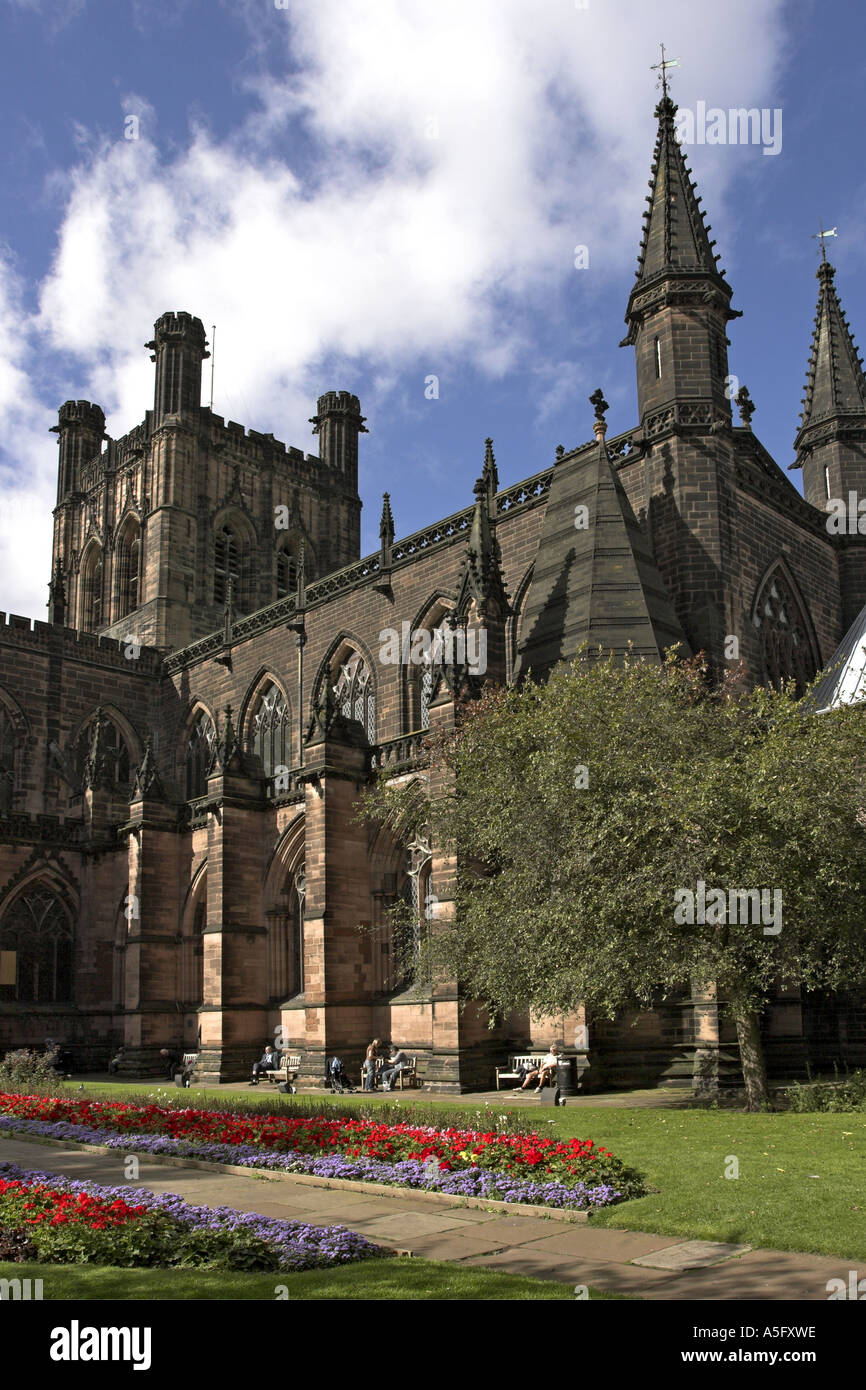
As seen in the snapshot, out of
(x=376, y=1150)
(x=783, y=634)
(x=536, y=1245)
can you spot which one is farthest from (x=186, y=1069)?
(x=536, y=1245)

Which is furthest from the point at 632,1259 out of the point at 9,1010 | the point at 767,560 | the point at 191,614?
the point at 191,614

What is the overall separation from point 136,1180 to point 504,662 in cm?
1590

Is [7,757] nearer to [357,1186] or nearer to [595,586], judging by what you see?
[595,586]

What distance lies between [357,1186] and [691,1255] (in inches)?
185

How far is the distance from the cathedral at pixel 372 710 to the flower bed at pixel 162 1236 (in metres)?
13.4

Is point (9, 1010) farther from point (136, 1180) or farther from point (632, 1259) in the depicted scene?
point (632, 1259)

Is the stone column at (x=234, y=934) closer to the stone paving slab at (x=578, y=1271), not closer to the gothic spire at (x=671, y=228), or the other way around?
the gothic spire at (x=671, y=228)

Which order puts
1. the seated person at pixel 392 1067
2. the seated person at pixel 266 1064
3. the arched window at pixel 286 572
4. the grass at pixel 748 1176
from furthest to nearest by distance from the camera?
the arched window at pixel 286 572 → the seated person at pixel 266 1064 → the seated person at pixel 392 1067 → the grass at pixel 748 1176

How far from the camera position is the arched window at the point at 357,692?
3603 cm

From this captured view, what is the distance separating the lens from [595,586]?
2608 cm

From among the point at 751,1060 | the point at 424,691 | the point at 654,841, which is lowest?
the point at 751,1060

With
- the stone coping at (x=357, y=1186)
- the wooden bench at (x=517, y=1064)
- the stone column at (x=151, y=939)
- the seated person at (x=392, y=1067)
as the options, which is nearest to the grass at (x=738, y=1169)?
the stone coping at (x=357, y=1186)

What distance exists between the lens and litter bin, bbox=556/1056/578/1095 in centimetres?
2058

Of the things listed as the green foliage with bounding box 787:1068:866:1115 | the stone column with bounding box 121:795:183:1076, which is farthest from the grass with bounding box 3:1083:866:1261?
the stone column with bounding box 121:795:183:1076
